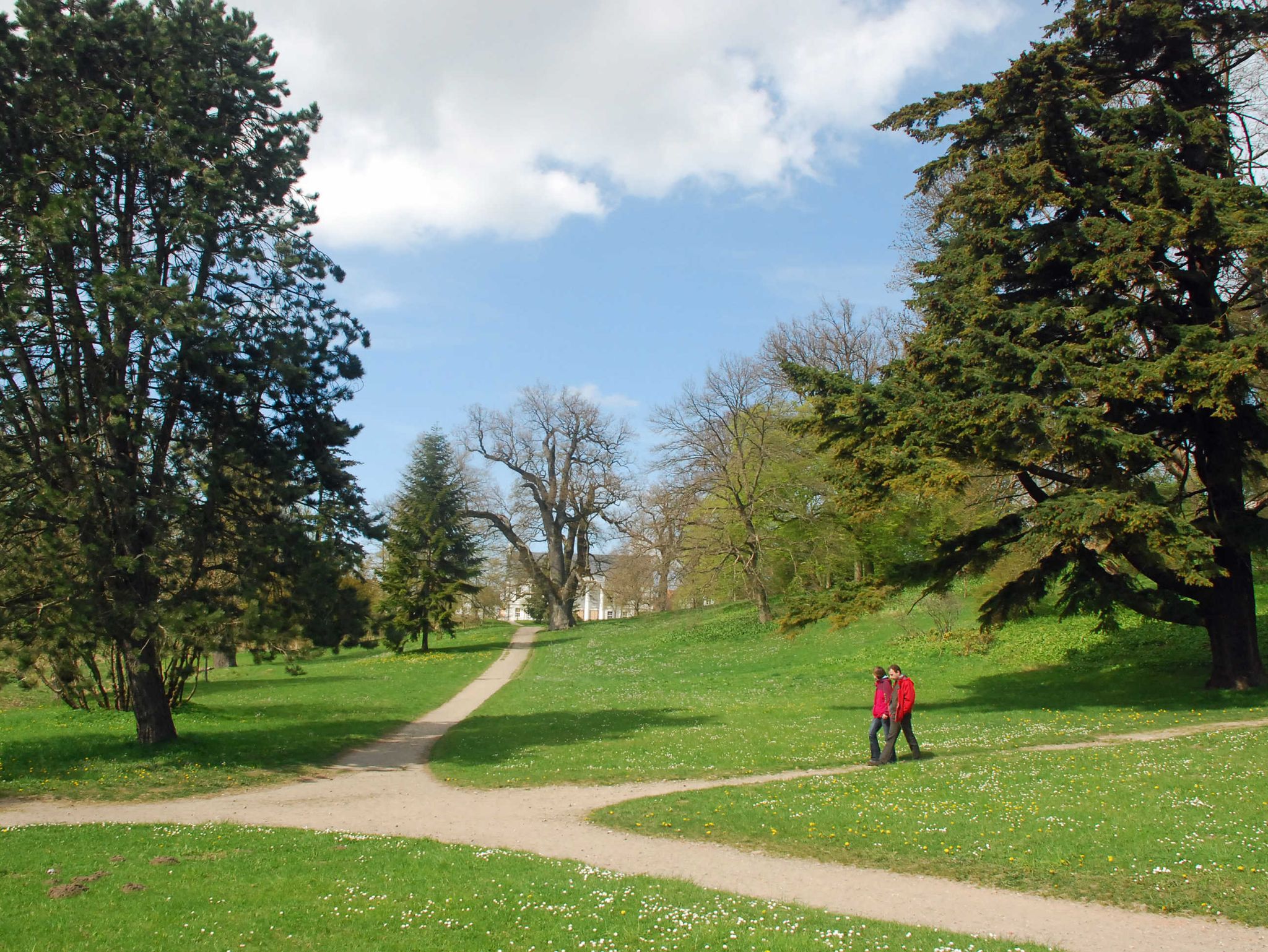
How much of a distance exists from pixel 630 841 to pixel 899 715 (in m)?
5.50

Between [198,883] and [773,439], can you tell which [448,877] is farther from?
[773,439]

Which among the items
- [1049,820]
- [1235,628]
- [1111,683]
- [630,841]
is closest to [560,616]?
[1111,683]

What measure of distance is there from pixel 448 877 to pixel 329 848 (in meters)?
1.98

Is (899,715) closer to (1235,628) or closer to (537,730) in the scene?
(1235,628)

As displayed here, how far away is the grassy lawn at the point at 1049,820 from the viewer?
7.33m

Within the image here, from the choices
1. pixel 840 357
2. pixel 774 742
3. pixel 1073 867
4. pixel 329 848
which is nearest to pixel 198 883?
pixel 329 848

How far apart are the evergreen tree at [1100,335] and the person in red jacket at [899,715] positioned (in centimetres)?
425

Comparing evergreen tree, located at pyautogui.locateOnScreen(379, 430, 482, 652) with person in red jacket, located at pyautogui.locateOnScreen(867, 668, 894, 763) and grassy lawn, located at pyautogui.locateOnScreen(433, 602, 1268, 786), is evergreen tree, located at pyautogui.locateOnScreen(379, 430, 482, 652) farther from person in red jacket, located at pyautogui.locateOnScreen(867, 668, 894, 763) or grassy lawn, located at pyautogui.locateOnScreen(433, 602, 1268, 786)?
person in red jacket, located at pyautogui.locateOnScreen(867, 668, 894, 763)

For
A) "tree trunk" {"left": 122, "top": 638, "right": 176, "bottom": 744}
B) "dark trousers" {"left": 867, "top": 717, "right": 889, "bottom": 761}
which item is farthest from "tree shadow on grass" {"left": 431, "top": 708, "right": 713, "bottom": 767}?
"dark trousers" {"left": 867, "top": 717, "right": 889, "bottom": 761}

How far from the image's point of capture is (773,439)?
1587 inches

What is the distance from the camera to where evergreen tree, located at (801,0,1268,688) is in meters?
15.1

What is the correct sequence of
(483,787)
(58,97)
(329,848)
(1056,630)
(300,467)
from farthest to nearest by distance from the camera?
(1056,630)
(300,467)
(58,97)
(483,787)
(329,848)

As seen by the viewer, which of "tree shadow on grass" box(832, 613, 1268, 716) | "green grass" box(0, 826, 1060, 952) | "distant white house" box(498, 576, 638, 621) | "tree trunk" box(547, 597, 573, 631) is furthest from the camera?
"distant white house" box(498, 576, 638, 621)

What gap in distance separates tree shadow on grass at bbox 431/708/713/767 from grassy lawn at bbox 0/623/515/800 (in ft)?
7.07
